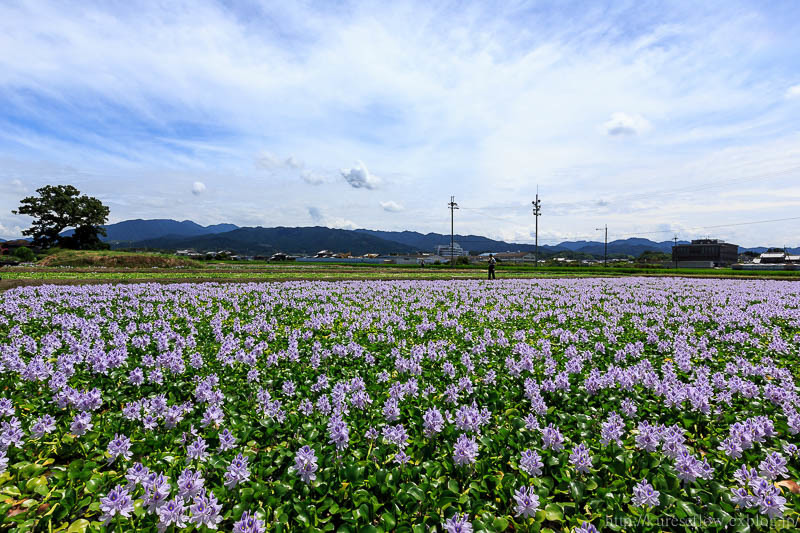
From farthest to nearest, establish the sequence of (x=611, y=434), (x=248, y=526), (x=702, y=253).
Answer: (x=702, y=253) < (x=611, y=434) < (x=248, y=526)

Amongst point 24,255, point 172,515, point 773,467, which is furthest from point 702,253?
point 24,255

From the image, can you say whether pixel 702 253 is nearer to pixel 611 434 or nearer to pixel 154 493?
pixel 611 434

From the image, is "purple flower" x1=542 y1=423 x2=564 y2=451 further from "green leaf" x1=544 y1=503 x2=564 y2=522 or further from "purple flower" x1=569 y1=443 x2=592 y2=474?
Result: "green leaf" x1=544 y1=503 x2=564 y2=522

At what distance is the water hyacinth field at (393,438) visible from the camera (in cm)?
277

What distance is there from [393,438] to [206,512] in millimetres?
1582

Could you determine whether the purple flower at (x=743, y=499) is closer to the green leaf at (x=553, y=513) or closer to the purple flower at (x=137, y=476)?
the green leaf at (x=553, y=513)

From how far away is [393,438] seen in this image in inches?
137

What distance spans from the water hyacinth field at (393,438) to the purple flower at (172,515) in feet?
0.04

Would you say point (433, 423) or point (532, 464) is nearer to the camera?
point (532, 464)

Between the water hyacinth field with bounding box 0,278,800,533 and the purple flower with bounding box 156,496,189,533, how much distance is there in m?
0.01

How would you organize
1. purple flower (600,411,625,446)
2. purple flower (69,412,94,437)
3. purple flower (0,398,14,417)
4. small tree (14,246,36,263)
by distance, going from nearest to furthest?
purple flower (600,411,625,446) < purple flower (69,412,94,437) < purple flower (0,398,14,417) < small tree (14,246,36,263)

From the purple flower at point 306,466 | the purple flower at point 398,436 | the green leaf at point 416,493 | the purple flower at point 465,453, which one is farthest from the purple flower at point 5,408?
the purple flower at point 465,453

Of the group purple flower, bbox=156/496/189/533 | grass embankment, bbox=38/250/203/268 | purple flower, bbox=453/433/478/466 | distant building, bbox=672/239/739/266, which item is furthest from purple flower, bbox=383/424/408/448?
distant building, bbox=672/239/739/266

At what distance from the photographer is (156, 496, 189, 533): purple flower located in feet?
8.09
